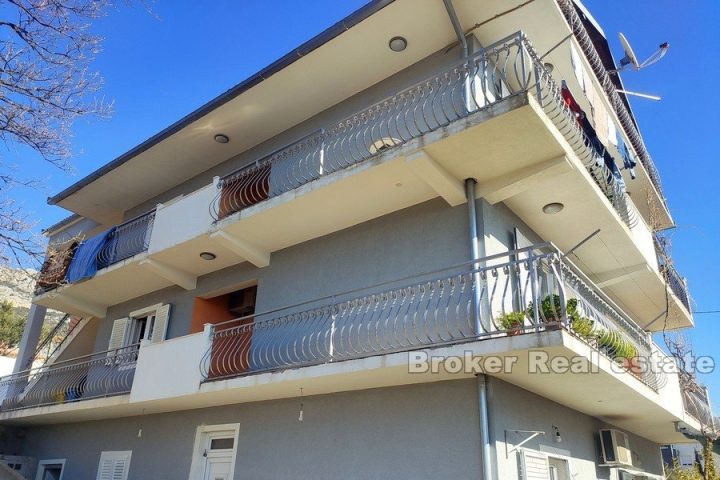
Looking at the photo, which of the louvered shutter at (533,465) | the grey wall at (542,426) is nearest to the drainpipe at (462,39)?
the grey wall at (542,426)

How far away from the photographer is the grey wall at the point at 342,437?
7574mm

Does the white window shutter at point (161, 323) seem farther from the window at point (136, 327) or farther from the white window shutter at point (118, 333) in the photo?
the white window shutter at point (118, 333)

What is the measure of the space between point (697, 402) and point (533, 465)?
7.08 metres

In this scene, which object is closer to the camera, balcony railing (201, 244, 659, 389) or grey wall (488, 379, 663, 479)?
balcony railing (201, 244, 659, 389)

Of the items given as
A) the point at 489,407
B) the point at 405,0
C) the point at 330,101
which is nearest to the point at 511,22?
the point at 405,0

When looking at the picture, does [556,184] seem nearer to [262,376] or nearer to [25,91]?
[262,376]

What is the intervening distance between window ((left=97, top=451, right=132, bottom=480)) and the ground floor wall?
0.68 ft

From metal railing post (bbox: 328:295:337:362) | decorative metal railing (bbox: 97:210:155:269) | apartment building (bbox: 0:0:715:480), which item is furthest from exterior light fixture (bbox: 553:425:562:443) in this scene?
decorative metal railing (bbox: 97:210:155:269)

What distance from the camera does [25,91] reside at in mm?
6605

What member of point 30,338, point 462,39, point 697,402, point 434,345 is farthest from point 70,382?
point 697,402

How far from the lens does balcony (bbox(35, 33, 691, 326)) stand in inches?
318

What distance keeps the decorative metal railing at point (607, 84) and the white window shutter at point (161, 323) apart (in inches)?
418

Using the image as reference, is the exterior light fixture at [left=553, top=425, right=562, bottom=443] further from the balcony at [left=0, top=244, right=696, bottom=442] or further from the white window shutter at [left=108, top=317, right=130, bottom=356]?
the white window shutter at [left=108, top=317, right=130, bottom=356]

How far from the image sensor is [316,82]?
A: 11.2 metres
